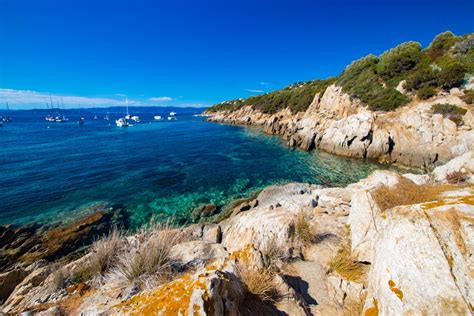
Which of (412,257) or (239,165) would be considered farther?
(239,165)

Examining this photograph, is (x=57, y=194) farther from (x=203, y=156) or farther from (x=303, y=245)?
(x=303, y=245)

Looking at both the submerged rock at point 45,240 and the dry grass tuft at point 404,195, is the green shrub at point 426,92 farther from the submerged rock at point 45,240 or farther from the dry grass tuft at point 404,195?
the submerged rock at point 45,240

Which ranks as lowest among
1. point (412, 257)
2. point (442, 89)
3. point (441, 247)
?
point (412, 257)

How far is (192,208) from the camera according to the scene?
41.3ft

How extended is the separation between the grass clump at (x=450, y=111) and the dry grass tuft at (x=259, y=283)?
84.5ft

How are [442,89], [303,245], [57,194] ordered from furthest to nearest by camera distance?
1. [442,89]
2. [57,194]
3. [303,245]

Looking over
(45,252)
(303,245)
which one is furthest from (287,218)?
(45,252)

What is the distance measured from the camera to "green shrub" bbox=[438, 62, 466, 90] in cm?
2216

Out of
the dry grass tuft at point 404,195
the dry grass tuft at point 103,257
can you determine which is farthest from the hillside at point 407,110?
the dry grass tuft at point 103,257

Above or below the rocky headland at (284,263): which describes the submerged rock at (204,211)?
below

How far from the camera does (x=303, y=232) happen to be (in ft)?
16.7

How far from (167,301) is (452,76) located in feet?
109

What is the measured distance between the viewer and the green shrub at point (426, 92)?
75.5 feet

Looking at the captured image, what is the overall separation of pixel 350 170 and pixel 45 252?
2118 centimetres
